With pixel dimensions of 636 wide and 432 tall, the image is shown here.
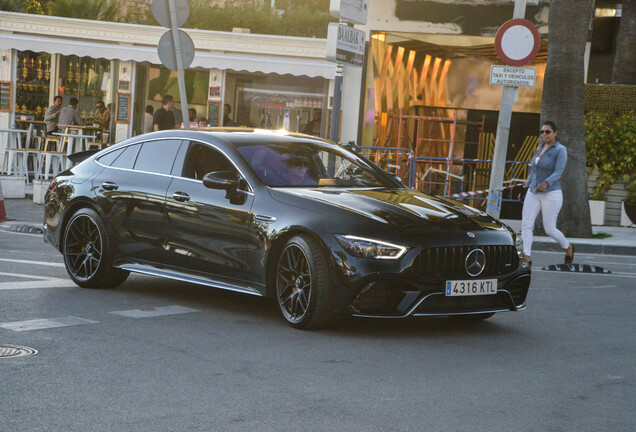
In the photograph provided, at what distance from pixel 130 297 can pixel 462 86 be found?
2036 centimetres

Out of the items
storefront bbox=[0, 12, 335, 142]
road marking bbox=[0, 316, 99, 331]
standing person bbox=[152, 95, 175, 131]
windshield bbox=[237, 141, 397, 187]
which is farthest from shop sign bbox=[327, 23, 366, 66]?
storefront bbox=[0, 12, 335, 142]

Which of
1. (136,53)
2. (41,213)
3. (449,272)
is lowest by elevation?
(41,213)

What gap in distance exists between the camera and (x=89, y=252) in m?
9.44

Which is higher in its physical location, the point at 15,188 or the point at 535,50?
the point at 535,50

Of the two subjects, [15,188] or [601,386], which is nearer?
[601,386]

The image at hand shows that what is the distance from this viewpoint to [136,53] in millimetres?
24797

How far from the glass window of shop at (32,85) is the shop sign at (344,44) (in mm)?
14616

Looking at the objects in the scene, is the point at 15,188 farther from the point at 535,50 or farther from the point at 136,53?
the point at 535,50

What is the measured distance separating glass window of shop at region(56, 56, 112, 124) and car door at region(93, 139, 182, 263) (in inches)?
734

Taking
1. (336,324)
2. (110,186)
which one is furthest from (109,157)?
(336,324)

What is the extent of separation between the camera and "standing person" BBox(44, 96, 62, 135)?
24969 millimetres

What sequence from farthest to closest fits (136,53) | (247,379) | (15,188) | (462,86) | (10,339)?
(462,86) → (136,53) → (15,188) → (10,339) → (247,379)

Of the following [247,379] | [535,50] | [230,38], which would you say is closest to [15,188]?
[230,38]

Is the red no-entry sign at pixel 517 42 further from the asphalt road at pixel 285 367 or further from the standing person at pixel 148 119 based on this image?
the standing person at pixel 148 119
